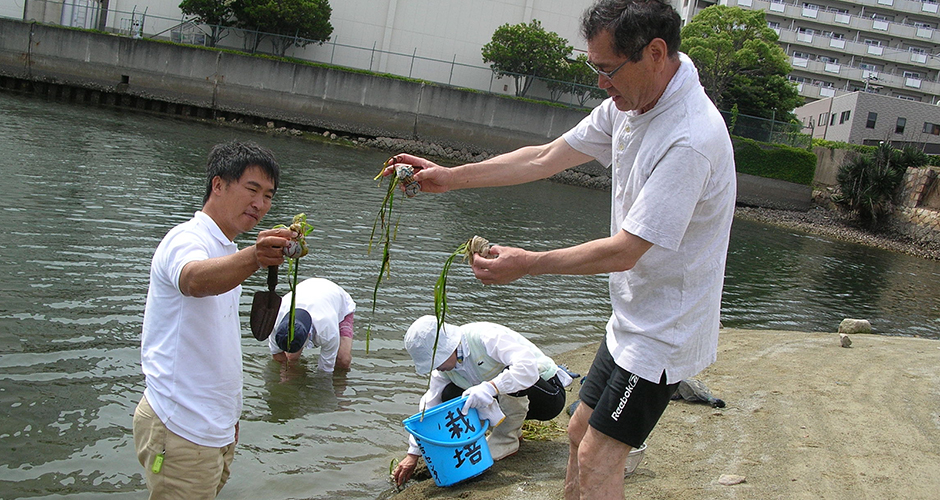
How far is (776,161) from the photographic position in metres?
37.2

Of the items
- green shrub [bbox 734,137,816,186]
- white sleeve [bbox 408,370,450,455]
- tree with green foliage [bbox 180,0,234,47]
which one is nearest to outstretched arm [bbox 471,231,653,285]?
white sleeve [bbox 408,370,450,455]

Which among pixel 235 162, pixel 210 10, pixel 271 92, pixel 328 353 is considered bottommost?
pixel 328 353

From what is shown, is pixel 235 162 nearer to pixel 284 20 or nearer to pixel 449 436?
pixel 449 436

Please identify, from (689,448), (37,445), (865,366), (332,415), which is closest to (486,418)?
(689,448)

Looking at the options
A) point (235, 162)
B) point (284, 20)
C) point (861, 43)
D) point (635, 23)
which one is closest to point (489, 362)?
point (235, 162)

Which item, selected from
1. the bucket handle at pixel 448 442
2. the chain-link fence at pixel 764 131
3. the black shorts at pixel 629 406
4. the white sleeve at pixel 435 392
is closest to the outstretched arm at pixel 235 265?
the black shorts at pixel 629 406

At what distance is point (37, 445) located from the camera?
16.8ft

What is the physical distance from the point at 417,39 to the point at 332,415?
4290 centimetres

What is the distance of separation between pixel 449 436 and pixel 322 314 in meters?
2.54

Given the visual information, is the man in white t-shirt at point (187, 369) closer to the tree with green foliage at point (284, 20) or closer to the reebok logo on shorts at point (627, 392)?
the reebok logo on shorts at point (627, 392)

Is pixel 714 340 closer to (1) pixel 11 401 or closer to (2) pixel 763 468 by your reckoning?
(2) pixel 763 468

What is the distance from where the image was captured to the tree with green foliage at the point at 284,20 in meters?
40.6

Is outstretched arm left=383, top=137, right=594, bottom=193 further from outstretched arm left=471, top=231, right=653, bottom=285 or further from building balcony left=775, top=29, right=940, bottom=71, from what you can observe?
building balcony left=775, top=29, right=940, bottom=71

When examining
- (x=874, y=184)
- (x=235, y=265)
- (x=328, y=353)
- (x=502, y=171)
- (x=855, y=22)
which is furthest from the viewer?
(x=855, y=22)
